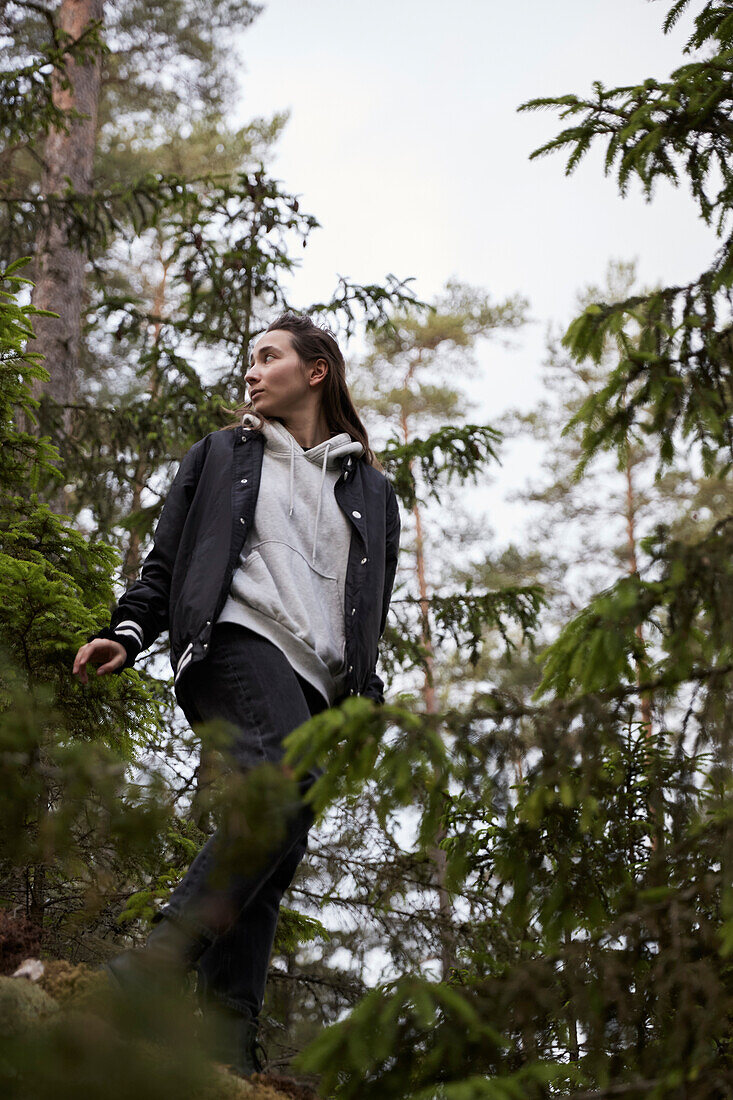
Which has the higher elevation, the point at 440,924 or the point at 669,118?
the point at 669,118

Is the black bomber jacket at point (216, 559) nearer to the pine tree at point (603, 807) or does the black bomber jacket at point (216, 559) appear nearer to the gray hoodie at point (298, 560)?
the gray hoodie at point (298, 560)

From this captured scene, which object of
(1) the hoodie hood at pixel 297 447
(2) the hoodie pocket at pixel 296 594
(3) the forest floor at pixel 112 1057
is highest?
(1) the hoodie hood at pixel 297 447

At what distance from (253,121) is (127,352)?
4832mm

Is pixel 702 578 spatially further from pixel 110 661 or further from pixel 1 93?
pixel 1 93

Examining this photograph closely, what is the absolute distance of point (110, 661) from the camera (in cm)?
312

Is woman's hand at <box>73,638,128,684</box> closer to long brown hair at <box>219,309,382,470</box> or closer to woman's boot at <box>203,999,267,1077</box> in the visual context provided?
woman's boot at <box>203,999,267,1077</box>

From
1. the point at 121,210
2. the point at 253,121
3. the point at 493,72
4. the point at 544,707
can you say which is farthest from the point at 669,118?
the point at 493,72

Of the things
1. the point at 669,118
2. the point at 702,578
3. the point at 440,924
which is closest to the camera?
the point at 702,578

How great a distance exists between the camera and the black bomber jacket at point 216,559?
3.16 m

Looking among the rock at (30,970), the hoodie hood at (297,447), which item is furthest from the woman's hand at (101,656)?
the hoodie hood at (297,447)

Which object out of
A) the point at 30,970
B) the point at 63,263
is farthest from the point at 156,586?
the point at 63,263

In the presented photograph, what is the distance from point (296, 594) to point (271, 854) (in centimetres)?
87

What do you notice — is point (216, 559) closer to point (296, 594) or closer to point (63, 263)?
point (296, 594)

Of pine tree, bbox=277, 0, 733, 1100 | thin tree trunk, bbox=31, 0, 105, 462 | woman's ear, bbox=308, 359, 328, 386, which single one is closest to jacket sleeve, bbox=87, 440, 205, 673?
woman's ear, bbox=308, 359, 328, 386
